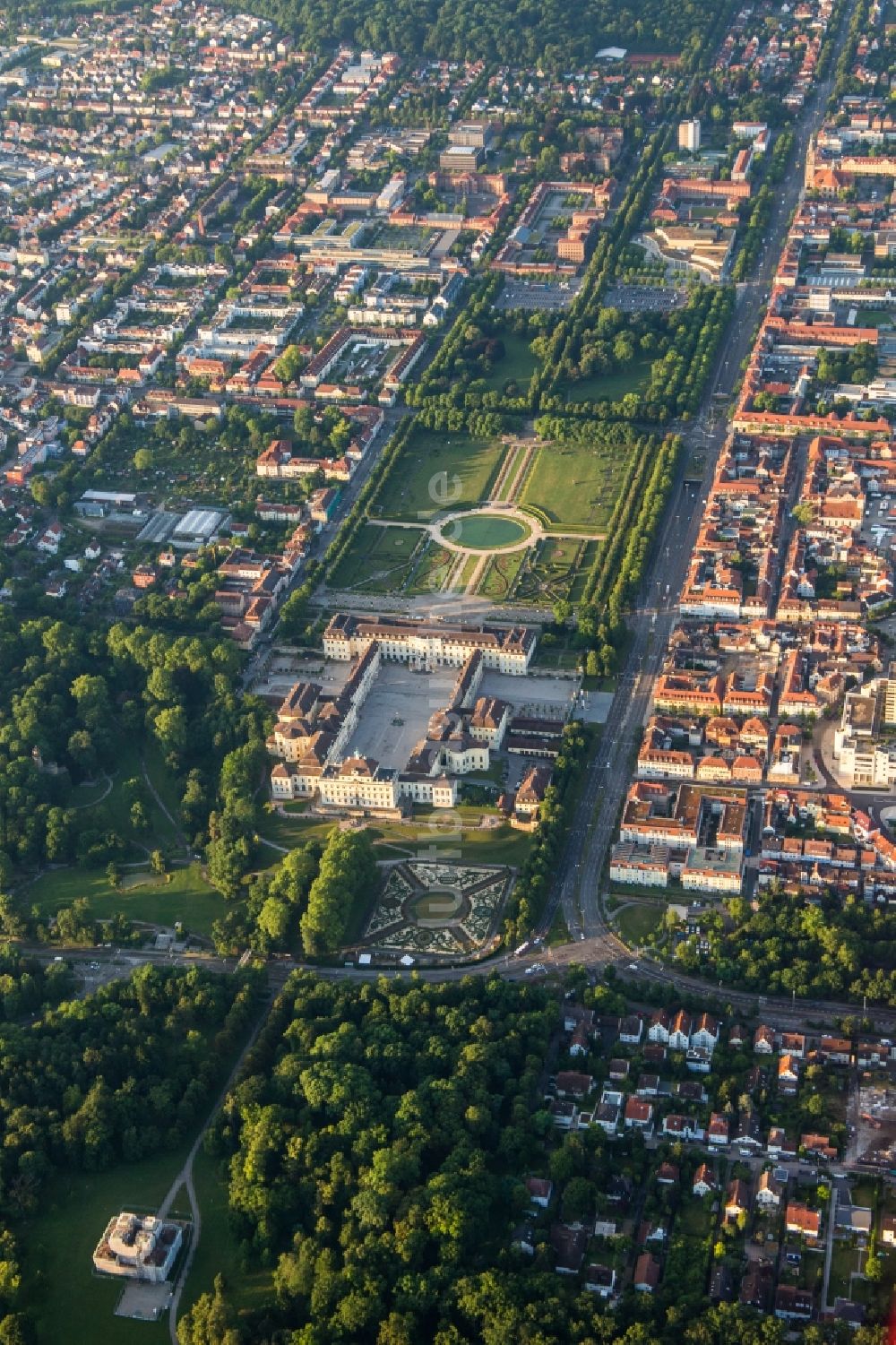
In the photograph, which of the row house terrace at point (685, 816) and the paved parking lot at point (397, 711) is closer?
the row house terrace at point (685, 816)

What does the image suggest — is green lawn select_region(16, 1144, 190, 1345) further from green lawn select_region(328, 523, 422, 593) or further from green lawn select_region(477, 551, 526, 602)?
green lawn select_region(328, 523, 422, 593)

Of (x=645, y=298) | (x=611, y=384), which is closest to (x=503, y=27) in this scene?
(x=645, y=298)

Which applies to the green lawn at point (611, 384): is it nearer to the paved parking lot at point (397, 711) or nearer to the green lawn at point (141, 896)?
the paved parking lot at point (397, 711)

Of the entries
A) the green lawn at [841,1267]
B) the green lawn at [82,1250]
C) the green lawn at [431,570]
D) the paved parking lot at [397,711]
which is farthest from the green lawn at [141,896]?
the green lawn at [841,1267]

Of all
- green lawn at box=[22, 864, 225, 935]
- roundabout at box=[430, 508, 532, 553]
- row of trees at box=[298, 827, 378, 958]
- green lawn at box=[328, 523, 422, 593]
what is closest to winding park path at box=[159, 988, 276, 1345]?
row of trees at box=[298, 827, 378, 958]

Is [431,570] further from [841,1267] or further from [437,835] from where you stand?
[841,1267]
